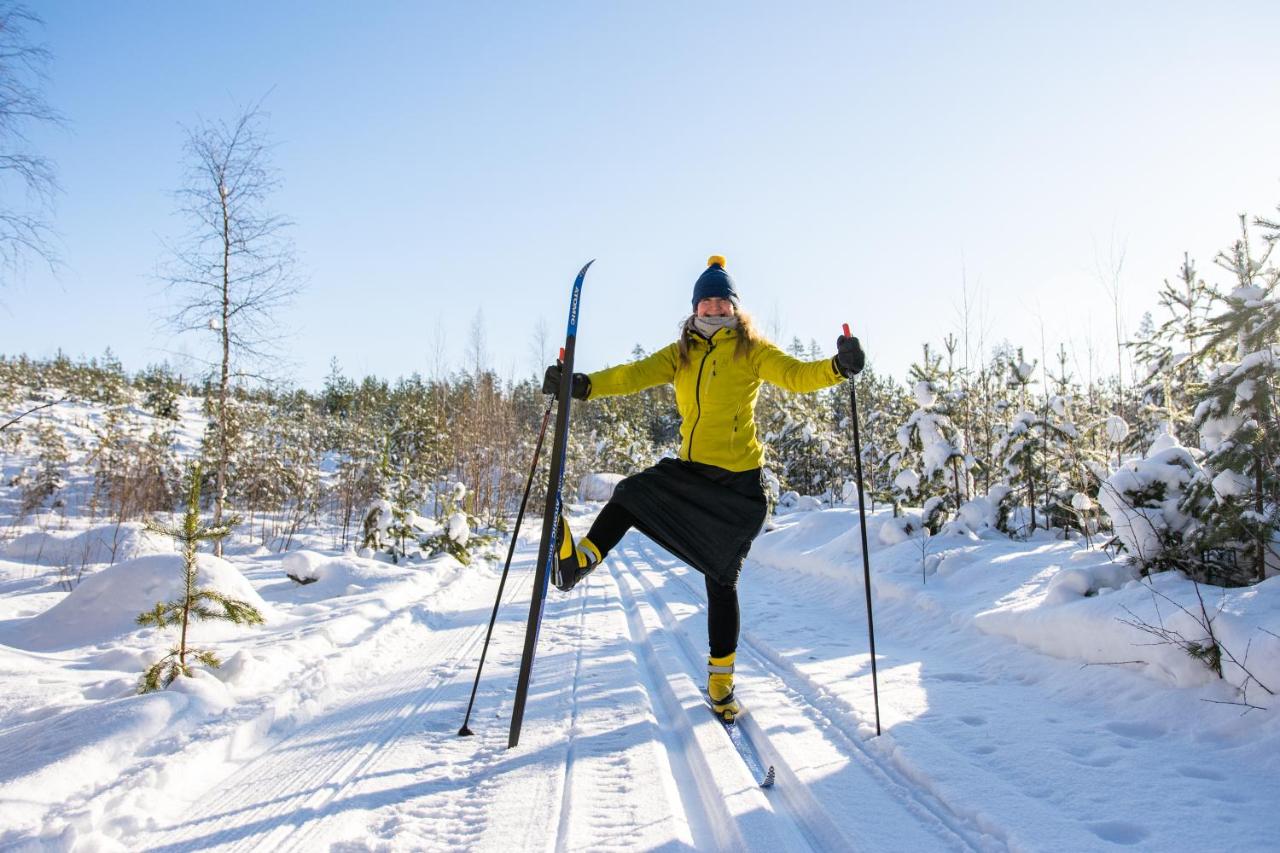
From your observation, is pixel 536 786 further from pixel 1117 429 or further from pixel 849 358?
pixel 1117 429

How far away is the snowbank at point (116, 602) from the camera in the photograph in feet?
16.9

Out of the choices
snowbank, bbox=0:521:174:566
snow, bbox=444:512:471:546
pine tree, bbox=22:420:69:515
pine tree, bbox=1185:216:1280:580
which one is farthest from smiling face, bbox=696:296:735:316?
pine tree, bbox=22:420:69:515

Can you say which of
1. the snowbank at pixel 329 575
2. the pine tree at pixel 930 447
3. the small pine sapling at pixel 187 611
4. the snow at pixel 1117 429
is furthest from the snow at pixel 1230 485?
the snowbank at pixel 329 575

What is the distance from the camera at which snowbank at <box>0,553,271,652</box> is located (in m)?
5.14

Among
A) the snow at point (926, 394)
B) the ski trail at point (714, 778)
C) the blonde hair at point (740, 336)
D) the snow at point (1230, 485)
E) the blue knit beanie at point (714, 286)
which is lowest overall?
the ski trail at point (714, 778)

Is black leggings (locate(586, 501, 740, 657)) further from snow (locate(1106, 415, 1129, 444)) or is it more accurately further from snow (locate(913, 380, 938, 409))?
snow (locate(913, 380, 938, 409))

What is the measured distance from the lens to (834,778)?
242 cm

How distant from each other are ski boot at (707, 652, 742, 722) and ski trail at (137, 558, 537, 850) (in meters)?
1.49

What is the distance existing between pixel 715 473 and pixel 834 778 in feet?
4.61

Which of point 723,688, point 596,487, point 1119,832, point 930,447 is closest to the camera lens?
point 1119,832

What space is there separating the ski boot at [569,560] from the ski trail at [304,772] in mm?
1047

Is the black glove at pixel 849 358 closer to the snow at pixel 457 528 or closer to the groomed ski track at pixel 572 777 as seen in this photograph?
the groomed ski track at pixel 572 777

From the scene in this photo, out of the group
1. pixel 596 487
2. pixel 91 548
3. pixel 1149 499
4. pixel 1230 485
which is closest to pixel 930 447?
pixel 1149 499

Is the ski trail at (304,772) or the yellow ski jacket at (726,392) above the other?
the yellow ski jacket at (726,392)
